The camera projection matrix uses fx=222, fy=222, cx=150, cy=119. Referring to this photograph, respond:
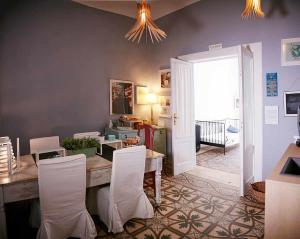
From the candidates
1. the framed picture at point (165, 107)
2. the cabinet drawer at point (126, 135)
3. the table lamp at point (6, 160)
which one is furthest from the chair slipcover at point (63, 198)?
the framed picture at point (165, 107)

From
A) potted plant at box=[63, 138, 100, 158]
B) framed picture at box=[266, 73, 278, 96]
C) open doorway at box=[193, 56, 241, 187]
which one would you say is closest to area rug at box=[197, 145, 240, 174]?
open doorway at box=[193, 56, 241, 187]

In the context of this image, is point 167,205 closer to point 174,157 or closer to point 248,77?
point 174,157

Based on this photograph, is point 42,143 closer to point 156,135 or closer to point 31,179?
point 31,179

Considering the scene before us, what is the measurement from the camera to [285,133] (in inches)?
128

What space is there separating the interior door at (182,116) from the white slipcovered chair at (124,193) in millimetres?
1784

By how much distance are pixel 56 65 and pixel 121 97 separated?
141cm

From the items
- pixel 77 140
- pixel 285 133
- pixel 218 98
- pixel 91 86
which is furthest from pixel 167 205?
pixel 218 98

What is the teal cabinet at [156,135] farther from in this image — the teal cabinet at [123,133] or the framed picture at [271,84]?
the framed picture at [271,84]

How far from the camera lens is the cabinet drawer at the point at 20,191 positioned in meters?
1.93

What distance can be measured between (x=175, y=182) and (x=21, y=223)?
7.68 ft

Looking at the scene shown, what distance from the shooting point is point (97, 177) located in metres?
2.36

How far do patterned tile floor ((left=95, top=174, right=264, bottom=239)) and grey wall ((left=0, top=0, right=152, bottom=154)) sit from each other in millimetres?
1971

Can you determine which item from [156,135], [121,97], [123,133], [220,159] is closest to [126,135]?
[123,133]

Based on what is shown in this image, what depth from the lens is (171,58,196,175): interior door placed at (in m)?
4.20
